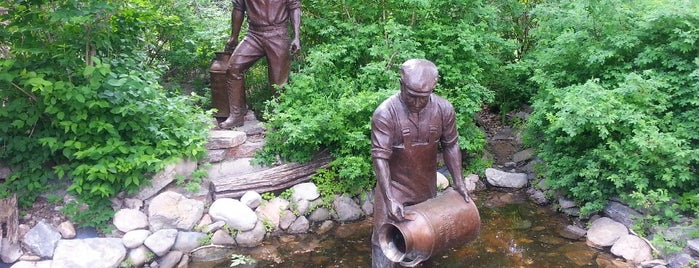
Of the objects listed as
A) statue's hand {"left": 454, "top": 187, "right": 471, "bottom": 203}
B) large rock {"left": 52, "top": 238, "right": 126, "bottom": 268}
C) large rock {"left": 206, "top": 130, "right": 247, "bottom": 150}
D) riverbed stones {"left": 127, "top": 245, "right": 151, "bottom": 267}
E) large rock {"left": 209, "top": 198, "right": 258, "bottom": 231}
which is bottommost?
riverbed stones {"left": 127, "top": 245, "right": 151, "bottom": 267}

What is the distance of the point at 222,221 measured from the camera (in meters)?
5.21

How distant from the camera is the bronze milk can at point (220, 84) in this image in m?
6.36

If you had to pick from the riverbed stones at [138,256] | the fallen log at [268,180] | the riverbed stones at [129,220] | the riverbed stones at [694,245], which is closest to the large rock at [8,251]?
the riverbed stones at [129,220]

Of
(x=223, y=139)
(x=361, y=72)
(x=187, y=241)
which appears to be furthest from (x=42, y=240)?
(x=361, y=72)

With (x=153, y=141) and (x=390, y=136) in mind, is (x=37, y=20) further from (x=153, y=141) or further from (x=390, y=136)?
(x=390, y=136)

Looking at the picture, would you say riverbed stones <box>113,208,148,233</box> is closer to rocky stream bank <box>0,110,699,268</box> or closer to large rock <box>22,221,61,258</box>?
rocky stream bank <box>0,110,699,268</box>

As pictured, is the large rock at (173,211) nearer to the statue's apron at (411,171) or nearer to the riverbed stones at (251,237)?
the riverbed stones at (251,237)

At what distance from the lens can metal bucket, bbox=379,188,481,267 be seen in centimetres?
350

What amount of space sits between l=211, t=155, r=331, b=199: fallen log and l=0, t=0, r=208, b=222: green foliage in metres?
0.49

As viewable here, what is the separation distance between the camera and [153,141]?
5.21 meters

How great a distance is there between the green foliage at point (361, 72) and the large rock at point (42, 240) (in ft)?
6.71

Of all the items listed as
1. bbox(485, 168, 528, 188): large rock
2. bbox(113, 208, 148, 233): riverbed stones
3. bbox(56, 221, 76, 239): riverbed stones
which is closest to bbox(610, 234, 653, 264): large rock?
bbox(485, 168, 528, 188): large rock

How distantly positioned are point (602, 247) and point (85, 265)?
453 centimetres

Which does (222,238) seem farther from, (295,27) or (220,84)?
(295,27)
